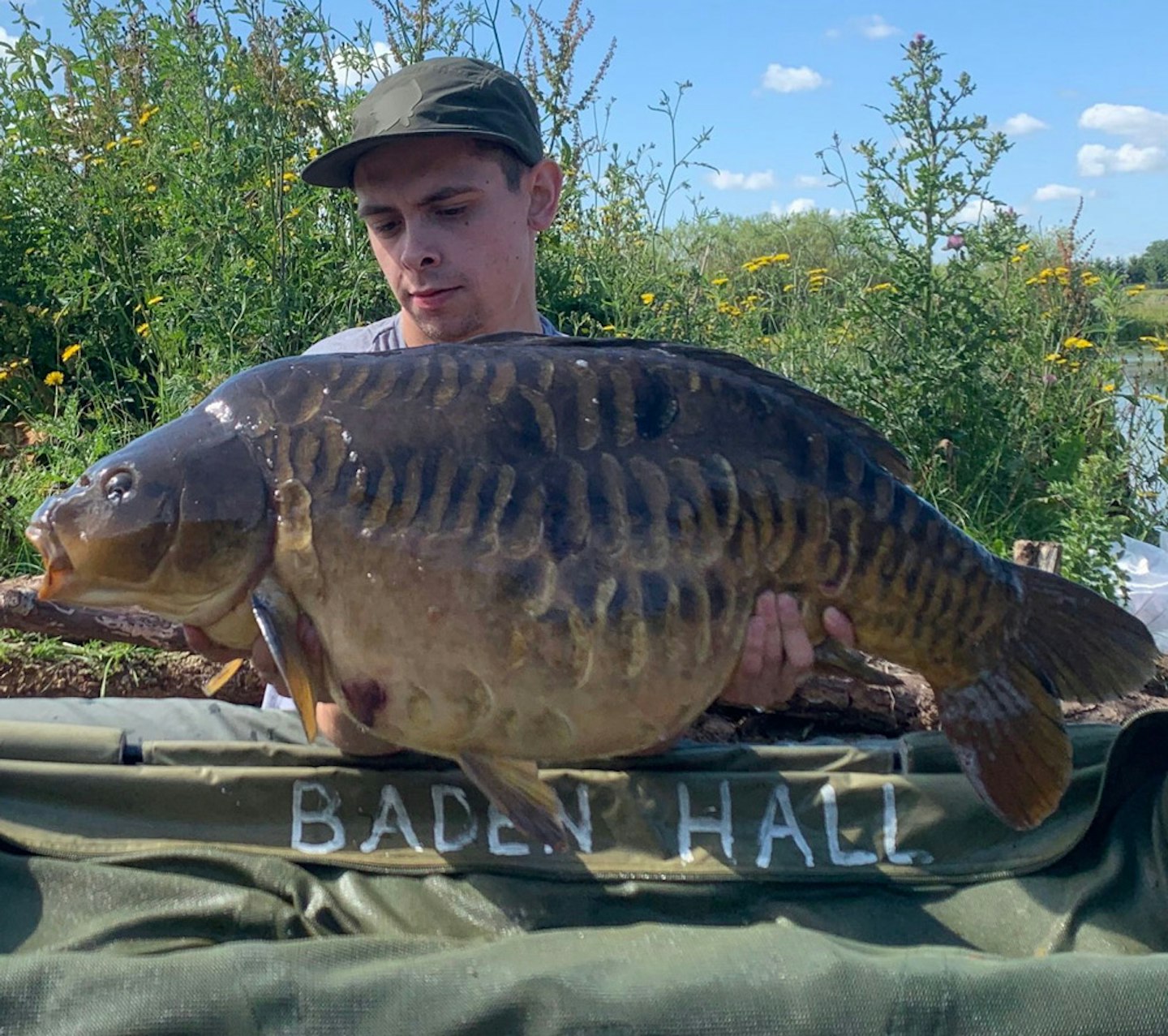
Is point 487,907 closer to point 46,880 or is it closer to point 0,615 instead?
point 46,880

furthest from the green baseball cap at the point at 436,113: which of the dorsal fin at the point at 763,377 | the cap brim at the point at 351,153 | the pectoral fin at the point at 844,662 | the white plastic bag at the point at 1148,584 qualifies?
the white plastic bag at the point at 1148,584

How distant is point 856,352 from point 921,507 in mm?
1910

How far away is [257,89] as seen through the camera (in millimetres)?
2932

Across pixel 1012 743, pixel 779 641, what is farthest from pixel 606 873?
pixel 1012 743

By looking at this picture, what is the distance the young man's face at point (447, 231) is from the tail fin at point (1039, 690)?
3.11 feet

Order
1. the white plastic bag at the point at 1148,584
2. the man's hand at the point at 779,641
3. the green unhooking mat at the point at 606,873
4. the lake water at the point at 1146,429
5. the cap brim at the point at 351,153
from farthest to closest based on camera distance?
the lake water at the point at 1146,429 → the white plastic bag at the point at 1148,584 → the cap brim at the point at 351,153 → the man's hand at the point at 779,641 → the green unhooking mat at the point at 606,873

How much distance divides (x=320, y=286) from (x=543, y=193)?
3.74 feet

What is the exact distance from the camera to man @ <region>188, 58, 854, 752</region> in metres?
1.75

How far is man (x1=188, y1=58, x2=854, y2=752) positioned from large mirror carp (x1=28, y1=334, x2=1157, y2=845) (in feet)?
2.00

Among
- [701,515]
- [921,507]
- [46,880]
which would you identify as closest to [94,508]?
[46,880]

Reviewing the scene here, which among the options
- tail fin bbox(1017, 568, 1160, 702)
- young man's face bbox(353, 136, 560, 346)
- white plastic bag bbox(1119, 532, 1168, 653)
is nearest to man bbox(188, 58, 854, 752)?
young man's face bbox(353, 136, 560, 346)

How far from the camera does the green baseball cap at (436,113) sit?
1.72m

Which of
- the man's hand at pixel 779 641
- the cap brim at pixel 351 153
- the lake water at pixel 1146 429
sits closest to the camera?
the man's hand at pixel 779 641

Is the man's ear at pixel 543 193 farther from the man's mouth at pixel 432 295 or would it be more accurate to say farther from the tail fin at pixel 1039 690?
the tail fin at pixel 1039 690
